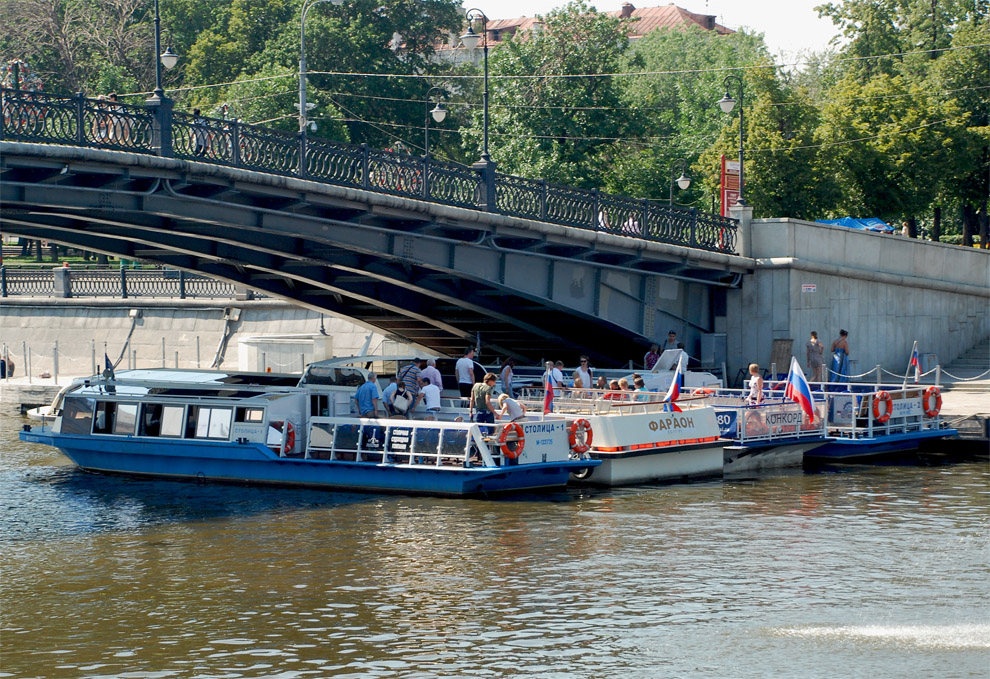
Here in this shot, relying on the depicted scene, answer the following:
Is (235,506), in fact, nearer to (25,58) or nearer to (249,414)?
(249,414)

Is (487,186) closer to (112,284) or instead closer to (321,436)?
(321,436)

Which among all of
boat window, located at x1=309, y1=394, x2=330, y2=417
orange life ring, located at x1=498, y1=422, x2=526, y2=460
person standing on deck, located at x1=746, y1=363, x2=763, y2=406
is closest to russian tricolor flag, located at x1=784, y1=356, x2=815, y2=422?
person standing on deck, located at x1=746, y1=363, x2=763, y2=406

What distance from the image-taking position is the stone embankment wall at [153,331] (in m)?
44.3

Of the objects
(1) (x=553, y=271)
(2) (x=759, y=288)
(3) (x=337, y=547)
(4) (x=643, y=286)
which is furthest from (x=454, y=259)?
(3) (x=337, y=547)

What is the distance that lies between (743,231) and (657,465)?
1048cm

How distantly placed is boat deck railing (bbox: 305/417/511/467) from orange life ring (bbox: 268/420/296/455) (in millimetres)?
343

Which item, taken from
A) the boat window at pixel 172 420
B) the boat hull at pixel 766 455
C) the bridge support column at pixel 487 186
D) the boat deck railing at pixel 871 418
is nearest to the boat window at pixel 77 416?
the boat window at pixel 172 420

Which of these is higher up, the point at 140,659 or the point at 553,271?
the point at 553,271

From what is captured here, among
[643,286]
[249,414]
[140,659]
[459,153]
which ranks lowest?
[140,659]

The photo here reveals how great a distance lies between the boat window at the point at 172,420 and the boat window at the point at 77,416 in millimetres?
1618

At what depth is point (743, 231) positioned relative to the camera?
33344 millimetres

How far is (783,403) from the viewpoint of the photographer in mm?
26344

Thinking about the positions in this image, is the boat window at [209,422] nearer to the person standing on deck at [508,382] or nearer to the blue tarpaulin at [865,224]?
the person standing on deck at [508,382]

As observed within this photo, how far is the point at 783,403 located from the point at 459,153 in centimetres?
4178
